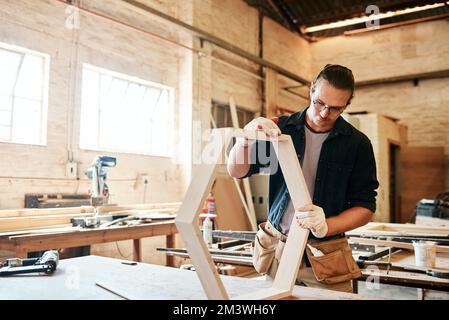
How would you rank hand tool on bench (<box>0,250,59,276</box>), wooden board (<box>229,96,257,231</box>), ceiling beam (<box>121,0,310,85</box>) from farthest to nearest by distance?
1. wooden board (<box>229,96,257,231</box>)
2. ceiling beam (<box>121,0,310,85</box>)
3. hand tool on bench (<box>0,250,59,276</box>)

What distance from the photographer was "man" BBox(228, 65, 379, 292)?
61.8 inches

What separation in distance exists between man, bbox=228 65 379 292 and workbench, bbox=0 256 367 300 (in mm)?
274

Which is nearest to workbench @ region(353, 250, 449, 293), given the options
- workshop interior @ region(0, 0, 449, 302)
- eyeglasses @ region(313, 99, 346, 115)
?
workshop interior @ region(0, 0, 449, 302)

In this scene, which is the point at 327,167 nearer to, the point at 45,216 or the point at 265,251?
the point at 265,251

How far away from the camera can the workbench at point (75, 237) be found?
2.59 m

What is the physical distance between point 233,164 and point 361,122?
5526mm

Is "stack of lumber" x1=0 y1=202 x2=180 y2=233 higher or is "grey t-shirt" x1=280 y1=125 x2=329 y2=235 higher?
"grey t-shirt" x1=280 y1=125 x2=329 y2=235

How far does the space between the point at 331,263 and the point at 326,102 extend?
2.05ft

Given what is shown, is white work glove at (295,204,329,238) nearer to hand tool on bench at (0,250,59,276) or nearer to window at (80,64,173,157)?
hand tool on bench at (0,250,59,276)

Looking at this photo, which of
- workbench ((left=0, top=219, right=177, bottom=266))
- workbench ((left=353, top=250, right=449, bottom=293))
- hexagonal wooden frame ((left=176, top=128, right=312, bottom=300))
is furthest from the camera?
workbench ((left=0, top=219, right=177, bottom=266))

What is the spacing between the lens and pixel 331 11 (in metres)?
7.44

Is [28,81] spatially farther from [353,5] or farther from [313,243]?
[353,5]

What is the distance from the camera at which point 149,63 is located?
525 cm
